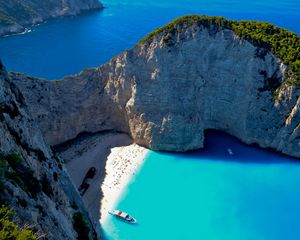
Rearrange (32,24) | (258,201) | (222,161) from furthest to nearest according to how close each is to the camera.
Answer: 1. (32,24)
2. (222,161)
3. (258,201)

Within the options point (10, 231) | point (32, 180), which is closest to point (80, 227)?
point (32, 180)

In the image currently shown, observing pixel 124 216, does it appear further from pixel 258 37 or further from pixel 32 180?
pixel 258 37

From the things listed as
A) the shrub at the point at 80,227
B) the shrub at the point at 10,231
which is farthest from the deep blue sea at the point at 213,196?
the shrub at the point at 10,231

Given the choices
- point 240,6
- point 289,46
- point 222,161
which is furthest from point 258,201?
point 240,6

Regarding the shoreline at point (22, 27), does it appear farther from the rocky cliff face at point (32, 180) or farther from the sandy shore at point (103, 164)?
the rocky cliff face at point (32, 180)

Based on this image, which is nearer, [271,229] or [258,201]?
[271,229]

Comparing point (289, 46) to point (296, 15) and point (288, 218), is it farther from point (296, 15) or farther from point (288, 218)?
point (296, 15)

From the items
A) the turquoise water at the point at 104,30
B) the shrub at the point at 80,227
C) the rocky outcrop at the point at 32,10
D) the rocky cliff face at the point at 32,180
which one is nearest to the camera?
the rocky cliff face at the point at 32,180
